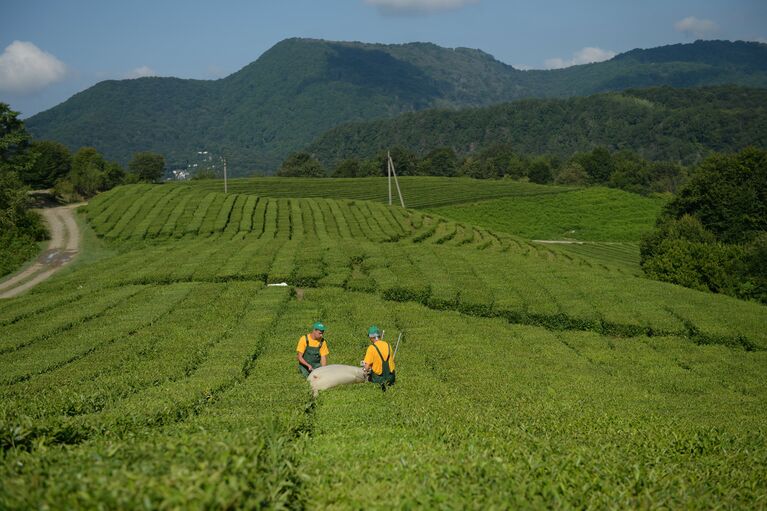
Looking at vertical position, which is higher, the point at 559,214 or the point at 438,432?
the point at 438,432

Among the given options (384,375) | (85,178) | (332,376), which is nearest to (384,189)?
(85,178)

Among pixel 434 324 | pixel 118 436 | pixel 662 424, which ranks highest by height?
pixel 118 436

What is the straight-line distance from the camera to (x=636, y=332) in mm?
28297

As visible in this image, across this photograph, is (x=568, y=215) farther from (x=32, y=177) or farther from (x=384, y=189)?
(x=32, y=177)

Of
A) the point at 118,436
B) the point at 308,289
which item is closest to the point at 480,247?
the point at 308,289

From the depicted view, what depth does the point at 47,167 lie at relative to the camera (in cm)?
9462

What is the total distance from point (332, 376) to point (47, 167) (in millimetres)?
94190

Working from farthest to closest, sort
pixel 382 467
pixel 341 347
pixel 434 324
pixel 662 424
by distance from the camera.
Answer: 1. pixel 434 324
2. pixel 341 347
3. pixel 662 424
4. pixel 382 467

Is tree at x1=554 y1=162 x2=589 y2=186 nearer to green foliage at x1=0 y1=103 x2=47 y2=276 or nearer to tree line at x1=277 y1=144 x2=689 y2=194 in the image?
tree line at x1=277 y1=144 x2=689 y2=194

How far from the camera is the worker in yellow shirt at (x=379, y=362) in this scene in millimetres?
15180

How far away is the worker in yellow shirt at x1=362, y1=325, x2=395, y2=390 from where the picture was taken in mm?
15180

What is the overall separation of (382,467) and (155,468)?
9.74 feet

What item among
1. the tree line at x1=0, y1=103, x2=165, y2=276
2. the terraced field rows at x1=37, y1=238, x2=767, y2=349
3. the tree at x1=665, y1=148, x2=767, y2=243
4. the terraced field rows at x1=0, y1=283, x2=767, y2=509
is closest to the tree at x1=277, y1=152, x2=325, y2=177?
the tree line at x1=0, y1=103, x2=165, y2=276

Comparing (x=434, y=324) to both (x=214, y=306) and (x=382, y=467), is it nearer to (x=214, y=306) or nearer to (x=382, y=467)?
(x=214, y=306)
